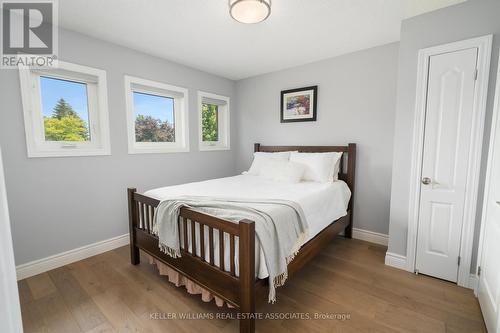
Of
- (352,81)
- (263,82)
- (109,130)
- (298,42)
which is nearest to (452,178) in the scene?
(352,81)

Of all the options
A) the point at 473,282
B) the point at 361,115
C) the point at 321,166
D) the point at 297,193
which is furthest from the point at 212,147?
the point at 473,282

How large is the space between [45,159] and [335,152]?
3.17 m


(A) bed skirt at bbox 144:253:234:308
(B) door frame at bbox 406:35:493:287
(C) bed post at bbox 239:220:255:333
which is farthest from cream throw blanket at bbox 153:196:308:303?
(B) door frame at bbox 406:35:493:287

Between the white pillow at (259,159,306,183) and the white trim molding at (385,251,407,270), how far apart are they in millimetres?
1206

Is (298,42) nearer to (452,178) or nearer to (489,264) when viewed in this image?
(452,178)

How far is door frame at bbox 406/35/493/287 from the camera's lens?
5.74 ft

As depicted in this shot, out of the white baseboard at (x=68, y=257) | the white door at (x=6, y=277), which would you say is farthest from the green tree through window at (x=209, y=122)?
the white door at (x=6, y=277)

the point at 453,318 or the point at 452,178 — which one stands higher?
the point at 452,178

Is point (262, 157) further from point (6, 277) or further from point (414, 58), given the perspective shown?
point (6, 277)

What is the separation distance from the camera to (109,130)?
251 centimetres

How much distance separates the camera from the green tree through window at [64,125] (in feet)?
7.29

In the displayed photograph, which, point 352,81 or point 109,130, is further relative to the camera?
point 352,81

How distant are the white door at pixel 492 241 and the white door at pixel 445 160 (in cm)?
16

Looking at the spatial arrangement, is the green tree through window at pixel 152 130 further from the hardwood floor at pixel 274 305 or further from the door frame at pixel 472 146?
the door frame at pixel 472 146
